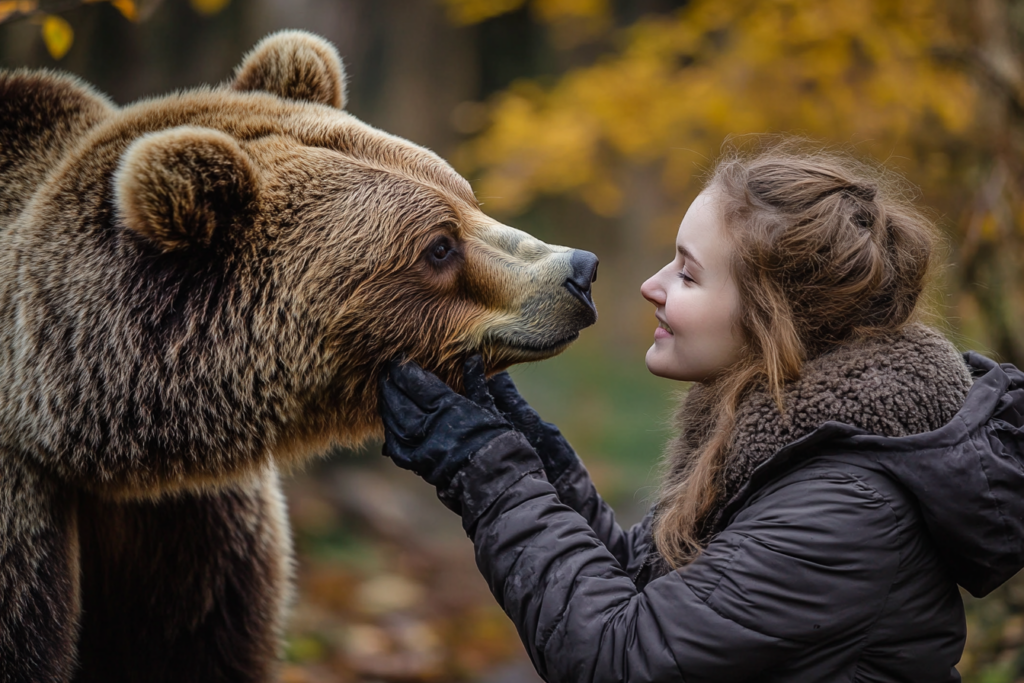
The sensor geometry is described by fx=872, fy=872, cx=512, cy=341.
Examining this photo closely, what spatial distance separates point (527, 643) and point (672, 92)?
4.58 meters

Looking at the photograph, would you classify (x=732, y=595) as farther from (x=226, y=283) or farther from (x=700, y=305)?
(x=226, y=283)

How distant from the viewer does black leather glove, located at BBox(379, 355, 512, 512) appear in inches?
92.1

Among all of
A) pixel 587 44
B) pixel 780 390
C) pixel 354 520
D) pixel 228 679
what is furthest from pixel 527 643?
pixel 587 44

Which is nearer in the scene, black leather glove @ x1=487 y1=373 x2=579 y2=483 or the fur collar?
the fur collar

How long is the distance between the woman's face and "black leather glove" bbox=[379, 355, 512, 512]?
1.66ft

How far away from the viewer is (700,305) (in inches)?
96.2

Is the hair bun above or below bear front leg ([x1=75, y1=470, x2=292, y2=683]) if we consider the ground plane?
above

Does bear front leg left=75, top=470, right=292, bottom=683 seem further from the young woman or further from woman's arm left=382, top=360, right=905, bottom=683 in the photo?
woman's arm left=382, top=360, right=905, bottom=683

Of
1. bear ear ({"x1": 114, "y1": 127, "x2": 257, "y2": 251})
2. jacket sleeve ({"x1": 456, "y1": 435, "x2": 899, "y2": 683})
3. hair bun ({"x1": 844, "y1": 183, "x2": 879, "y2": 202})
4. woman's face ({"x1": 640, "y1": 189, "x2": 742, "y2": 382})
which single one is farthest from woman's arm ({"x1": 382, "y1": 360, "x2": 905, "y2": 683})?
bear ear ({"x1": 114, "y1": 127, "x2": 257, "y2": 251})

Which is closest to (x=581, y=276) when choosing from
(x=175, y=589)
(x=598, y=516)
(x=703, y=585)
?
(x=598, y=516)

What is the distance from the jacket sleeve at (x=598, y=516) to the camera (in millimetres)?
2855

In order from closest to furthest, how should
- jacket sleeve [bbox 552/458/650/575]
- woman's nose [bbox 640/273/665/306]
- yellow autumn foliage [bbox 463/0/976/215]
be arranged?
woman's nose [bbox 640/273/665/306] < jacket sleeve [bbox 552/458/650/575] < yellow autumn foliage [bbox 463/0/976/215]

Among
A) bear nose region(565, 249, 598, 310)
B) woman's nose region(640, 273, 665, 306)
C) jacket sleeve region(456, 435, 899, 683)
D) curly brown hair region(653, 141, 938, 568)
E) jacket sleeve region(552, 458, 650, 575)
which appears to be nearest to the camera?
jacket sleeve region(456, 435, 899, 683)

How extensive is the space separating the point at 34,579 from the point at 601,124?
4870 millimetres
